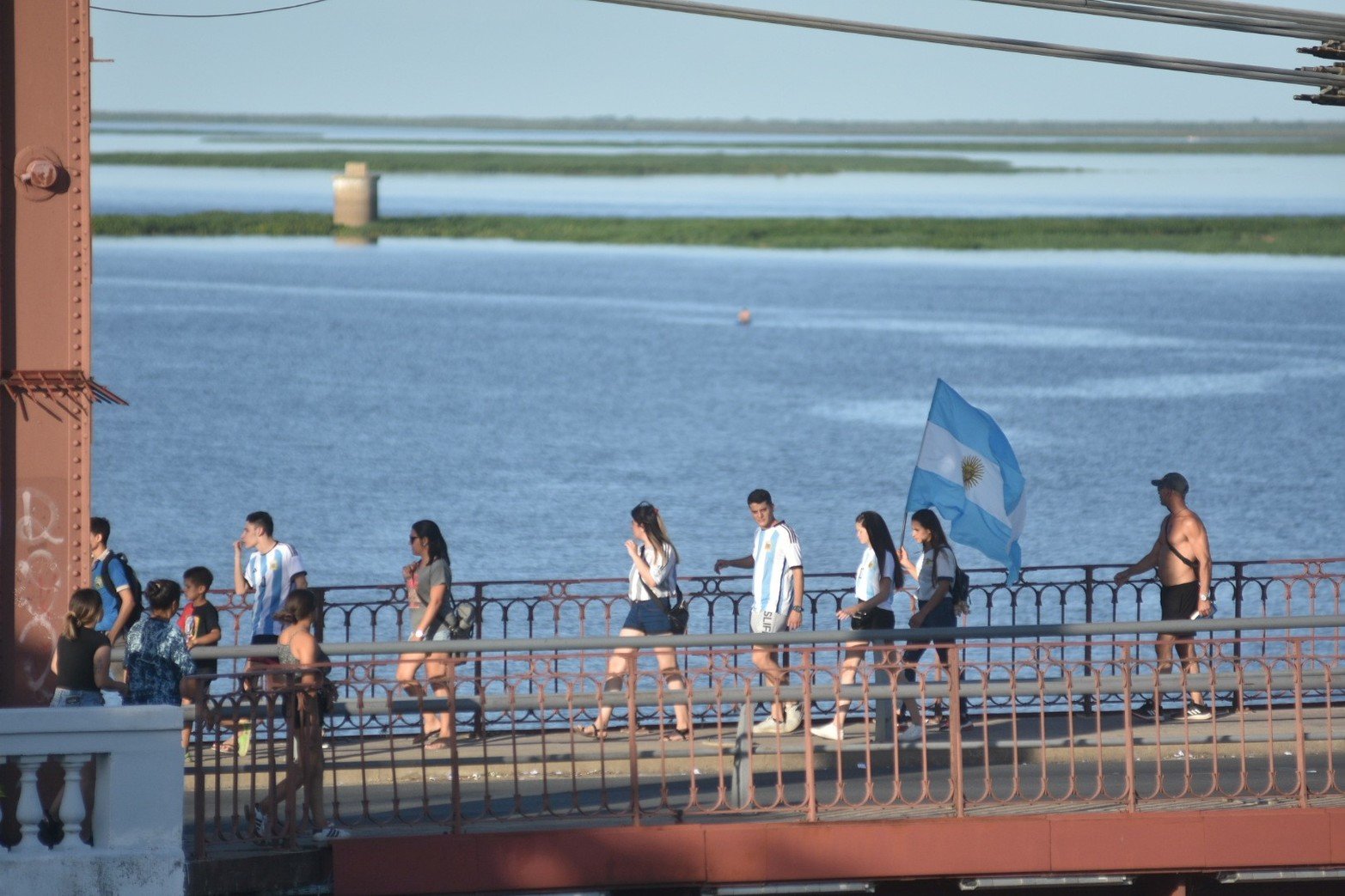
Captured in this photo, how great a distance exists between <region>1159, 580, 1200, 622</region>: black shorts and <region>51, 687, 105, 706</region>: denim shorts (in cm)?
771

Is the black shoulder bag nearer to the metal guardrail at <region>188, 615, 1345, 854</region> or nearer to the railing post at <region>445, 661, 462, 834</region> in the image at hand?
the metal guardrail at <region>188, 615, 1345, 854</region>

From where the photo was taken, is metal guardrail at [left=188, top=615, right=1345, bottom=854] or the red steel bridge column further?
metal guardrail at [left=188, top=615, right=1345, bottom=854]

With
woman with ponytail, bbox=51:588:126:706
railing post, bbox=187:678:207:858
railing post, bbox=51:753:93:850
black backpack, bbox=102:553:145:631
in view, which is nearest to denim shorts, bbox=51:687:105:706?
woman with ponytail, bbox=51:588:126:706

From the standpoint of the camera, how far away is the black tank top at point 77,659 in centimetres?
945

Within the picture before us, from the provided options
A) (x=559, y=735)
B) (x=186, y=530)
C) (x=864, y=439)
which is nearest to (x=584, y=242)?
(x=864, y=439)

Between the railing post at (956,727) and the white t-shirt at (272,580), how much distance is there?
507 cm

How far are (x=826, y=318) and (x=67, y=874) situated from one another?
77140 millimetres

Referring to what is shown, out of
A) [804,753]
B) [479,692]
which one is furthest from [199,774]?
[804,753]

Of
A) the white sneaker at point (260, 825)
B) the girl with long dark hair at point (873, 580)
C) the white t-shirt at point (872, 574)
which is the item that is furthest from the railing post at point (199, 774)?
the white t-shirt at point (872, 574)

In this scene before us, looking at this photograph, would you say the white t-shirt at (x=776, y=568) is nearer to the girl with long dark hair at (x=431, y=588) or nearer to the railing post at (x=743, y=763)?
the girl with long dark hair at (x=431, y=588)

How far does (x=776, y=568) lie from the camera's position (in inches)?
504

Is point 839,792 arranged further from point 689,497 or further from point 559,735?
point 689,497

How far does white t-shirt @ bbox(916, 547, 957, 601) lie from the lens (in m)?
12.6

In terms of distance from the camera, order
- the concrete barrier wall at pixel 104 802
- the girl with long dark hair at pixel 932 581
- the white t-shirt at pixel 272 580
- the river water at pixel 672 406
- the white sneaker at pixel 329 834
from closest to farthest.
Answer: the concrete barrier wall at pixel 104 802
the white sneaker at pixel 329 834
the girl with long dark hair at pixel 932 581
the white t-shirt at pixel 272 580
the river water at pixel 672 406
